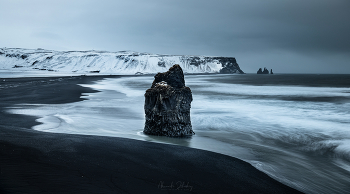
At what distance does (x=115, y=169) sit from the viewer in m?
3.92

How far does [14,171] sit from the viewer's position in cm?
344

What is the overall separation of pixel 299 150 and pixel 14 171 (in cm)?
598

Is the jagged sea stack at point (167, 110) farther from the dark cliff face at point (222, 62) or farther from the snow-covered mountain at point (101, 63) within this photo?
the dark cliff face at point (222, 62)

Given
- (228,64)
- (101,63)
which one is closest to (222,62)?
(228,64)

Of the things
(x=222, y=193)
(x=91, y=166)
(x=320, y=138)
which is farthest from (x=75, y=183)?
(x=320, y=138)

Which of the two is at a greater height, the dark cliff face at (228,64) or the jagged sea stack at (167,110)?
the dark cliff face at (228,64)

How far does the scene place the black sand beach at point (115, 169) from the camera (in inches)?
129

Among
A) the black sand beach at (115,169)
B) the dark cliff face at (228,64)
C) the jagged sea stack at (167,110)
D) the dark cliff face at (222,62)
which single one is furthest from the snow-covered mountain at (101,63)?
the black sand beach at (115,169)

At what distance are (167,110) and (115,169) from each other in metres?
2.99

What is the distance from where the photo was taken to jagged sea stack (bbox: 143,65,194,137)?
22.2 feet

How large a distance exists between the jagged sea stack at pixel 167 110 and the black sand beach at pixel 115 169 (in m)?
1.21

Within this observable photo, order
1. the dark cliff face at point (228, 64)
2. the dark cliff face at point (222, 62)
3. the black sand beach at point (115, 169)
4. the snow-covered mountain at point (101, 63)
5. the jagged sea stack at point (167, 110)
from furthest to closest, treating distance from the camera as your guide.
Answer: the dark cliff face at point (228, 64) → the dark cliff face at point (222, 62) → the snow-covered mountain at point (101, 63) → the jagged sea stack at point (167, 110) → the black sand beach at point (115, 169)

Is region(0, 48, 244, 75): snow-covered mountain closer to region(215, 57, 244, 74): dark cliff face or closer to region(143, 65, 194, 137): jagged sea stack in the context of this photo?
region(215, 57, 244, 74): dark cliff face

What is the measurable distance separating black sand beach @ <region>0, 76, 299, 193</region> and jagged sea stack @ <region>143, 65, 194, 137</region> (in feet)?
3.98
